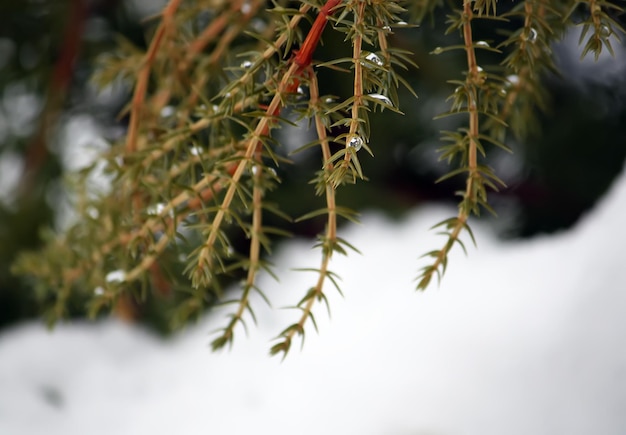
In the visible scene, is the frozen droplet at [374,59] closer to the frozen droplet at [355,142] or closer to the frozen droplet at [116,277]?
the frozen droplet at [355,142]

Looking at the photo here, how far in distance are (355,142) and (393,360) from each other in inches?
7.0

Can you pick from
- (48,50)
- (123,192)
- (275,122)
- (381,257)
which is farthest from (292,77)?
(48,50)

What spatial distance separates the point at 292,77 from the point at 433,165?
0.31 metres

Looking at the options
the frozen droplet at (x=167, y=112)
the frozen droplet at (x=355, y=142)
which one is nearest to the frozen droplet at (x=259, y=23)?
the frozen droplet at (x=167, y=112)

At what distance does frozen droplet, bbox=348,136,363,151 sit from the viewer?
0.19 metres

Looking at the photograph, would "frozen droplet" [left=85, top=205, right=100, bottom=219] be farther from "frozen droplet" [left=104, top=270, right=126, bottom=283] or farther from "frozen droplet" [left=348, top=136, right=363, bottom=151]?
"frozen droplet" [left=348, top=136, right=363, bottom=151]

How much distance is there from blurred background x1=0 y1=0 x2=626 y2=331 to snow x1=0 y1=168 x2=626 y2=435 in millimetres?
53

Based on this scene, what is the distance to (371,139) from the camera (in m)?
0.47

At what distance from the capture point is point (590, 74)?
1.45 ft

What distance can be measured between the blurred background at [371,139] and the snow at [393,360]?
0.05 m

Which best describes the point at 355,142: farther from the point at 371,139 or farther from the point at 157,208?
the point at 371,139

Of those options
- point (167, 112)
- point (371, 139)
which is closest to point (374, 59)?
point (167, 112)

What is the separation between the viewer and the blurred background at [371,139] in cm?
44

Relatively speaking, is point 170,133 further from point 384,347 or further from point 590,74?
point 590,74
